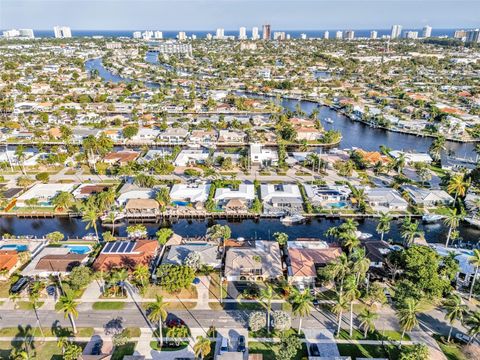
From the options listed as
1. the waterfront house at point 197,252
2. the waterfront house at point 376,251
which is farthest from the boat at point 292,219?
the waterfront house at point 197,252

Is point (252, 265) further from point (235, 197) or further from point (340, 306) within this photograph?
point (235, 197)

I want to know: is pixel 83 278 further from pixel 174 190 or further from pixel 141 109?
pixel 141 109

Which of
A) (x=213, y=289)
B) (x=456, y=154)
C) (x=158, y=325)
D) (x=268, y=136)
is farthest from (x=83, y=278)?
(x=456, y=154)

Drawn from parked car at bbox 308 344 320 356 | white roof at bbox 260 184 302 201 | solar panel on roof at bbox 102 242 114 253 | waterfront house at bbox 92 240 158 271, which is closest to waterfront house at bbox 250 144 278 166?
white roof at bbox 260 184 302 201

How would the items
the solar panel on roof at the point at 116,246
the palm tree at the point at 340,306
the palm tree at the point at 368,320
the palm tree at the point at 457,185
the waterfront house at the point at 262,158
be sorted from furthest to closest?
1. the waterfront house at the point at 262,158
2. the palm tree at the point at 457,185
3. the solar panel on roof at the point at 116,246
4. the palm tree at the point at 340,306
5. the palm tree at the point at 368,320

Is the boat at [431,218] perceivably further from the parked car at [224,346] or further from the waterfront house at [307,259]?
the parked car at [224,346]
